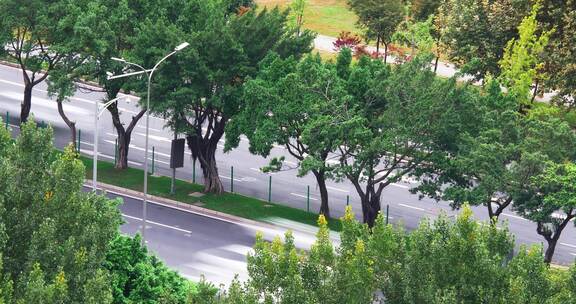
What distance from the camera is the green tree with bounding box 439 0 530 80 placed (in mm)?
Result: 75188

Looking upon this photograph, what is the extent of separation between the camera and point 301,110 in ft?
195

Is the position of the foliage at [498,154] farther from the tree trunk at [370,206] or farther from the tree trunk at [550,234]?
Result: the tree trunk at [370,206]

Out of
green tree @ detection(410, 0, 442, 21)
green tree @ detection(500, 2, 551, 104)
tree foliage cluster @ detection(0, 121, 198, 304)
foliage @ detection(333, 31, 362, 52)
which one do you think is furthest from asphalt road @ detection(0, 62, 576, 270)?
tree foliage cluster @ detection(0, 121, 198, 304)

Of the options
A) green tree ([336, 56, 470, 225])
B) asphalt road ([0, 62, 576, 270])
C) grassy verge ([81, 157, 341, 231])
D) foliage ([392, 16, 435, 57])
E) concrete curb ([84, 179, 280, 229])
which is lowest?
concrete curb ([84, 179, 280, 229])

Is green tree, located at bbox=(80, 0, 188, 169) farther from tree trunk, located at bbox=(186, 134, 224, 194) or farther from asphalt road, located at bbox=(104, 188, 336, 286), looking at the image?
asphalt road, located at bbox=(104, 188, 336, 286)

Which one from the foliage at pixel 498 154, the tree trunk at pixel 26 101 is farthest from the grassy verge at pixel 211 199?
the foliage at pixel 498 154

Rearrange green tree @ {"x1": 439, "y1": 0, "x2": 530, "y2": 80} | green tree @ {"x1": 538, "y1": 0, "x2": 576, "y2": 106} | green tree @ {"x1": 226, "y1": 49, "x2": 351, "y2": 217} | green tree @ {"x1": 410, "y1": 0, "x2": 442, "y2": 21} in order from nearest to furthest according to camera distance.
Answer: green tree @ {"x1": 226, "y1": 49, "x2": 351, "y2": 217}
green tree @ {"x1": 538, "y1": 0, "x2": 576, "y2": 106}
green tree @ {"x1": 439, "y1": 0, "x2": 530, "y2": 80}
green tree @ {"x1": 410, "y1": 0, "x2": 442, "y2": 21}

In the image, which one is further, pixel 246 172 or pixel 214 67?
pixel 246 172

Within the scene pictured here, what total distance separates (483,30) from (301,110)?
66.7 feet

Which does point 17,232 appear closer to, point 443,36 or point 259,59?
point 259,59

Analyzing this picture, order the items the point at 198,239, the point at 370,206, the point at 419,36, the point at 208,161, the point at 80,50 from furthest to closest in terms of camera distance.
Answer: the point at 419,36, the point at 80,50, the point at 208,161, the point at 370,206, the point at 198,239

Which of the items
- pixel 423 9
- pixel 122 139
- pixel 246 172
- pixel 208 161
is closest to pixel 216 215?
pixel 208 161

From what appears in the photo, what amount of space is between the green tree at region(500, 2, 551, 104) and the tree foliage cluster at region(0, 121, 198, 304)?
104 ft

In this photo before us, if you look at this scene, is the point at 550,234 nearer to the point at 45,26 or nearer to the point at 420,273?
the point at 420,273
